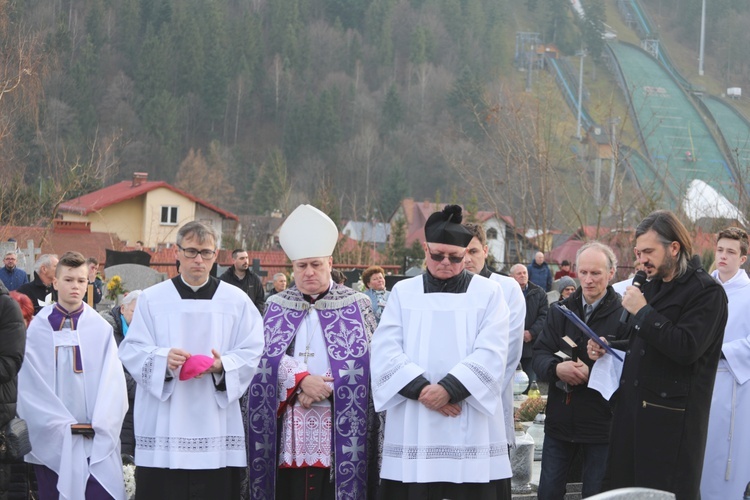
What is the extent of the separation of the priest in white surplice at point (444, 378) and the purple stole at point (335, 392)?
468mm

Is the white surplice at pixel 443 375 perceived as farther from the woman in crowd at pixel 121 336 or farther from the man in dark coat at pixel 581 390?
the woman in crowd at pixel 121 336

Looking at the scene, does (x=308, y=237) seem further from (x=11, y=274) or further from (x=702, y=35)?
(x=702, y=35)

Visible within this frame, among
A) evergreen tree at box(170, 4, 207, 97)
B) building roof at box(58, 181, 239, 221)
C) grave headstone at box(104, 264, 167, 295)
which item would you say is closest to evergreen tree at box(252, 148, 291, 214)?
evergreen tree at box(170, 4, 207, 97)

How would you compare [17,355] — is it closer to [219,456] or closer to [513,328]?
[219,456]

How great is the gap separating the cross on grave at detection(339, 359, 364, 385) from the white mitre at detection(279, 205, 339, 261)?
66cm

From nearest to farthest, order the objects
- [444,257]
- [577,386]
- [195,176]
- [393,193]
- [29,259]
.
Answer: [444,257], [577,386], [29,259], [195,176], [393,193]

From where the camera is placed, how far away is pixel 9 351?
5.81 meters

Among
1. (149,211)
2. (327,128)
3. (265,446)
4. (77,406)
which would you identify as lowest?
(265,446)

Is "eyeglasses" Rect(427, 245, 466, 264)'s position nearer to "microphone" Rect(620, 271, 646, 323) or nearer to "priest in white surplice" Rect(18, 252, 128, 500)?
"microphone" Rect(620, 271, 646, 323)

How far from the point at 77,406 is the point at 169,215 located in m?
49.2

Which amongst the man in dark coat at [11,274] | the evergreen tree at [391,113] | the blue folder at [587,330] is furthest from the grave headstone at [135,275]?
the evergreen tree at [391,113]

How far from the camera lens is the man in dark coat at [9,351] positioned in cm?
579

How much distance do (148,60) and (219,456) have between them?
9491 centimetres

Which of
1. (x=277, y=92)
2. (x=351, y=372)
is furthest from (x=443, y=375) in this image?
(x=277, y=92)
